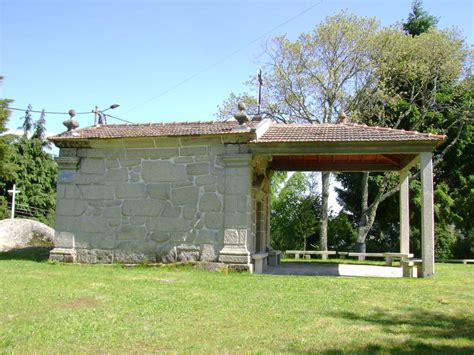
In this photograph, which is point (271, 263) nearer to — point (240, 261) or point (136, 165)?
point (240, 261)

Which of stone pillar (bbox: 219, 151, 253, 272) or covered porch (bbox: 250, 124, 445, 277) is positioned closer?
covered porch (bbox: 250, 124, 445, 277)

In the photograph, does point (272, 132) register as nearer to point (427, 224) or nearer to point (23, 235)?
point (427, 224)

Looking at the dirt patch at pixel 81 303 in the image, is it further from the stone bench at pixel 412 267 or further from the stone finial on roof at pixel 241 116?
the stone bench at pixel 412 267

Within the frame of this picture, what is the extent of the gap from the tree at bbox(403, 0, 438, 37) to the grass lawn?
23.3 m

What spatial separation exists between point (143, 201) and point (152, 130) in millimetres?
1742

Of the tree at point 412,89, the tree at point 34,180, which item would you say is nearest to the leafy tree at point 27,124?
the tree at point 34,180

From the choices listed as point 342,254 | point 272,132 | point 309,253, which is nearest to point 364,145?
point 272,132

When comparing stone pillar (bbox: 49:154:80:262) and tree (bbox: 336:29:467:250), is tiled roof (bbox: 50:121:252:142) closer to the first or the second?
stone pillar (bbox: 49:154:80:262)

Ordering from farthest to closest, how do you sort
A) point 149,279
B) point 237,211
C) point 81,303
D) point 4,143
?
point 4,143, point 237,211, point 149,279, point 81,303

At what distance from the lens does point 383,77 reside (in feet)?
75.9

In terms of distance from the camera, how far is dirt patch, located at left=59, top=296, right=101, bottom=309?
6219mm

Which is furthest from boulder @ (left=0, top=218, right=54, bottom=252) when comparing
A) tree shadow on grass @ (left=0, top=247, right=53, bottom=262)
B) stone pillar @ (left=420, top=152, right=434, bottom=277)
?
stone pillar @ (left=420, top=152, right=434, bottom=277)

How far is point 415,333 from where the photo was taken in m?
5.05

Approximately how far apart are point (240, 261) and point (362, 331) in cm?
514
